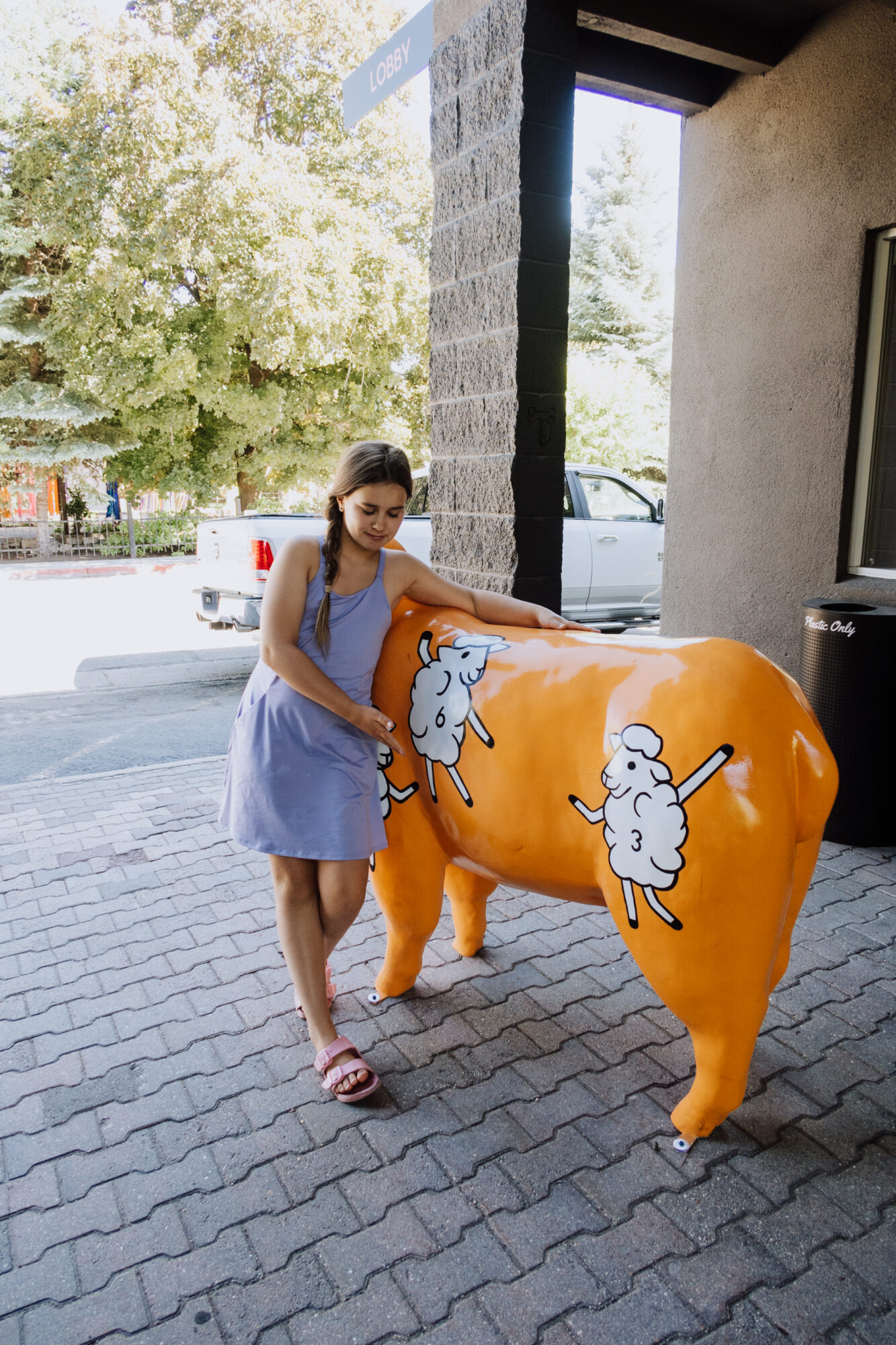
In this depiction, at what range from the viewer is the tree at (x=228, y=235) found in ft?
48.7

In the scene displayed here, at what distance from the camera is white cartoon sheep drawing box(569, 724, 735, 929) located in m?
2.07

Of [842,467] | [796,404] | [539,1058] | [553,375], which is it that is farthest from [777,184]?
[539,1058]

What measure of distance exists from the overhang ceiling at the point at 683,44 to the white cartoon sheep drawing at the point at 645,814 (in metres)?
3.58

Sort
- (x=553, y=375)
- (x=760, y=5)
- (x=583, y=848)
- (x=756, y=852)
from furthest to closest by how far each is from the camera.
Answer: (x=760, y=5)
(x=553, y=375)
(x=583, y=848)
(x=756, y=852)

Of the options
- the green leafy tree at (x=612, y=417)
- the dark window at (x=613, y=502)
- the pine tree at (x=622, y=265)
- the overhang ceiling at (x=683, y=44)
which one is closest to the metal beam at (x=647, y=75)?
the overhang ceiling at (x=683, y=44)

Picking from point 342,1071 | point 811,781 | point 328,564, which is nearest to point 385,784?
point 328,564

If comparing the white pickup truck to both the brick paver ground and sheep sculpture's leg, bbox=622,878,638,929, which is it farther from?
sheep sculpture's leg, bbox=622,878,638,929

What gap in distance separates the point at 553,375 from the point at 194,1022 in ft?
8.98

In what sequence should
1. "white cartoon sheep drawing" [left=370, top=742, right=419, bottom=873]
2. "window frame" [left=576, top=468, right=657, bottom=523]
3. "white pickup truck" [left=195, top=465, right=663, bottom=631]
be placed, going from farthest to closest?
"window frame" [left=576, top=468, right=657, bottom=523]
"white pickup truck" [left=195, top=465, right=663, bottom=631]
"white cartoon sheep drawing" [left=370, top=742, right=419, bottom=873]

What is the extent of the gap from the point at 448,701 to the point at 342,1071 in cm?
107

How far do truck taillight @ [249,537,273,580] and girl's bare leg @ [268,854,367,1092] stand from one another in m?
6.38

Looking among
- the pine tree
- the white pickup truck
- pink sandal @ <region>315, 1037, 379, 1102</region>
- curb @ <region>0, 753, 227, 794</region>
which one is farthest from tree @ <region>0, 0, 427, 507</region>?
pink sandal @ <region>315, 1037, 379, 1102</region>

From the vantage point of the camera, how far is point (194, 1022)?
2959 millimetres

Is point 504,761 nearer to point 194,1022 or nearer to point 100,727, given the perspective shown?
point 194,1022
